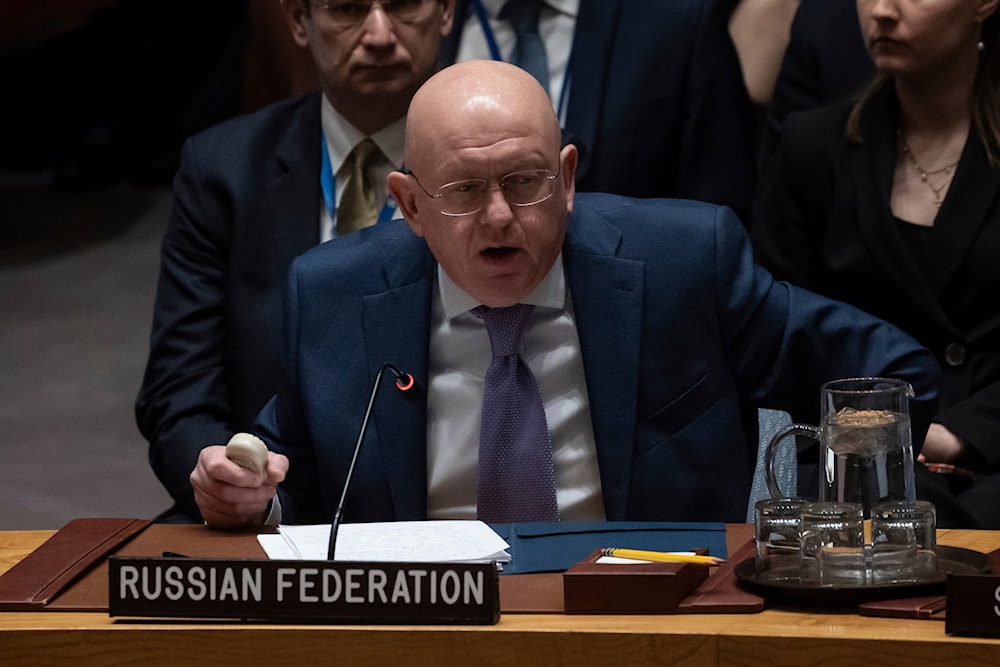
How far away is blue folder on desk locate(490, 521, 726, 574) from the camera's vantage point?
1.96m

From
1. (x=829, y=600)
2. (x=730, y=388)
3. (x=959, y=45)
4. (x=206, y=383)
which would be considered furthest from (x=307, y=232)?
(x=829, y=600)

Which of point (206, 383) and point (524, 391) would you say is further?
point (206, 383)

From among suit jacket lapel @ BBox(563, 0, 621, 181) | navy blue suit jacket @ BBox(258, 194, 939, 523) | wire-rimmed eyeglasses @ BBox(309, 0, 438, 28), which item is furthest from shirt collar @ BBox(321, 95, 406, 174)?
navy blue suit jacket @ BBox(258, 194, 939, 523)

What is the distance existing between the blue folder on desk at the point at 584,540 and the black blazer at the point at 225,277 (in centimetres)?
109

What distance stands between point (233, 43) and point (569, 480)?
277 centimetres

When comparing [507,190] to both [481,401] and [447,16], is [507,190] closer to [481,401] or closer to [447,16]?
[481,401]

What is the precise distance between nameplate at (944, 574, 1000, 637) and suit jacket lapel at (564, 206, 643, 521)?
0.77 metres

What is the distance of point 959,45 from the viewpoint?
3131 mm

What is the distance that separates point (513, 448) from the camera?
2338 mm

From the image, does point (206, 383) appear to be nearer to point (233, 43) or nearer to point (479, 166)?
point (479, 166)

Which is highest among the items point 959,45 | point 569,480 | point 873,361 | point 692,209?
point 959,45

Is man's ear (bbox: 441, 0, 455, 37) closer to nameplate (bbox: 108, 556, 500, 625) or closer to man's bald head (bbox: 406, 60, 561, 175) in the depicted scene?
man's bald head (bbox: 406, 60, 561, 175)

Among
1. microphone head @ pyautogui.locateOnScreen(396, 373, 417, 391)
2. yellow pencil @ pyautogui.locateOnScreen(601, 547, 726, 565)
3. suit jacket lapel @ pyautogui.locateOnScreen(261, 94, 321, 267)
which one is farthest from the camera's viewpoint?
suit jacket lapel @ pyautogui.locateOnScreen(261, 94, 321, 267)

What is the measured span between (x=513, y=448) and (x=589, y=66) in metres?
1.24
